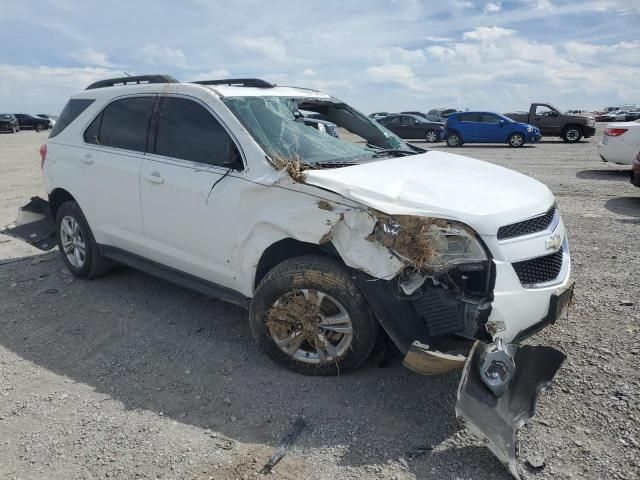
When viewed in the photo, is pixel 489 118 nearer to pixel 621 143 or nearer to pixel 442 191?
pixel 621 143

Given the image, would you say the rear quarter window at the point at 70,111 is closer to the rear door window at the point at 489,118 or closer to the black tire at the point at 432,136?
the rear door window at the point at 489,118

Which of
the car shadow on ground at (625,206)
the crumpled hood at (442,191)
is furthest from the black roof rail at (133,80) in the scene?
the car shadow on ground at (625,206)

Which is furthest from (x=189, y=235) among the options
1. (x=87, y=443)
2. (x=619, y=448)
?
(x=619, y=448)

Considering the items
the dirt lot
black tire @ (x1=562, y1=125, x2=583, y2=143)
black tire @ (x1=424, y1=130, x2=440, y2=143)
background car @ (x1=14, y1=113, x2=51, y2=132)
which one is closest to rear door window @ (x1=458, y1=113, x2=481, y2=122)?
black tire @ (x1=424, y1=130, x2=440, y2=143)

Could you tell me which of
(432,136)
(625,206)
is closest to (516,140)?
(432,136)

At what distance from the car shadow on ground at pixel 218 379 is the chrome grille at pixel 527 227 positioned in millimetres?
1076

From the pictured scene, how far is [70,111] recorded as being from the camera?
16.7 ft

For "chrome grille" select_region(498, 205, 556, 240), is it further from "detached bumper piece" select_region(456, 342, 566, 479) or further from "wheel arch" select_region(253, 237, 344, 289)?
"wheel arch" select_region(253, 237, 344, 289)

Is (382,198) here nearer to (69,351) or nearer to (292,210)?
(292,210)

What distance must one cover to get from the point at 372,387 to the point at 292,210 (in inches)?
48.7

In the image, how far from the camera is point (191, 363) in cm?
364

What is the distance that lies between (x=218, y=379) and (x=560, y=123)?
23.8m

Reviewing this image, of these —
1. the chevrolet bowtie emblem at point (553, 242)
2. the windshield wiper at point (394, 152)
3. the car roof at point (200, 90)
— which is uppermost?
the car roof at point (200, 90)

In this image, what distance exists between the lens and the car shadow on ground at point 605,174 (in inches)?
443
